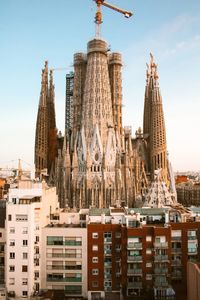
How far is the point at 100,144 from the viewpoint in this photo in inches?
2295

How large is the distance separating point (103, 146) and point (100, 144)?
1009mm

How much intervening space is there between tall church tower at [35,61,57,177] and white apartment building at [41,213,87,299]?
33.6 m

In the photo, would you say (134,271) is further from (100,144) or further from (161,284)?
(100,144)

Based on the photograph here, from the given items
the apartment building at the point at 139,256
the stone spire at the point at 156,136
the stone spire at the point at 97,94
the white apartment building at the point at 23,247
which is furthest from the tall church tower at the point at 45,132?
the apartment building at the point at 139,256

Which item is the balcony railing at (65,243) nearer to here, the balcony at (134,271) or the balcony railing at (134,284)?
the balcony at (134,271)

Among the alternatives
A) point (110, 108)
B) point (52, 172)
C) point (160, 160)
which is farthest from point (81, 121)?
point (160, 160)

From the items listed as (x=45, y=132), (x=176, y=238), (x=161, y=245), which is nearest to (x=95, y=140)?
(x=45, y=132)

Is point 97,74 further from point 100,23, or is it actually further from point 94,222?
point 94,222

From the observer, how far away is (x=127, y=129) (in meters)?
68.4

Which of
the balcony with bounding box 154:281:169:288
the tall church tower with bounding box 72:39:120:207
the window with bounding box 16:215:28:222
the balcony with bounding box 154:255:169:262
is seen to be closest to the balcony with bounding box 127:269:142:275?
the balcony with bounding box 154:281:169:288

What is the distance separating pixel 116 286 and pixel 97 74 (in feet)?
133

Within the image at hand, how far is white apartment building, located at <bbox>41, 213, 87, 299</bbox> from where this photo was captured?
88.9ft

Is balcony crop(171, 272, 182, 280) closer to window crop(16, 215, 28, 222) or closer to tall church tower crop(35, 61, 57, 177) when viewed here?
window crop(16, 215, 28, 222)

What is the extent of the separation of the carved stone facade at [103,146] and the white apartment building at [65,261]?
87.5 feet
